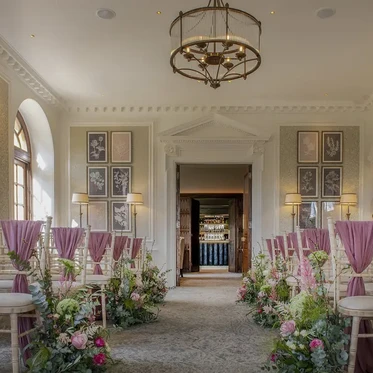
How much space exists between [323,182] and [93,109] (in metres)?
4.62

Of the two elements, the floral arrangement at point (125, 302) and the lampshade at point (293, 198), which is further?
the lampshade at point (293, 198)

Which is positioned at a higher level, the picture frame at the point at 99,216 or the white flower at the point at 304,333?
the picture frame at the point at 99,216

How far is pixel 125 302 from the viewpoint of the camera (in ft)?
14.4

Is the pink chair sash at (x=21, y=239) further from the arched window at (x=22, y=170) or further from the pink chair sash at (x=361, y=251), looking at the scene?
the arched window at (x=22, y=170)

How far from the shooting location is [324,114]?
25.0ft

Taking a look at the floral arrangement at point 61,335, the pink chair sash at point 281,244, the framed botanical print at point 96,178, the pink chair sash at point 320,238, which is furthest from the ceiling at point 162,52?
the floral arrangement at point 61,335

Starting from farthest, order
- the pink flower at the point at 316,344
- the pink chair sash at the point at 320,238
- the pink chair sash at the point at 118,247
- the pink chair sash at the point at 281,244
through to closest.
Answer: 1. the pink chair sash at the point at 281,244
2. the pink chair sash at the point at 118,247
3. the pink chair sash at the point at 320,238
4. the pink flower at the point at 316,344

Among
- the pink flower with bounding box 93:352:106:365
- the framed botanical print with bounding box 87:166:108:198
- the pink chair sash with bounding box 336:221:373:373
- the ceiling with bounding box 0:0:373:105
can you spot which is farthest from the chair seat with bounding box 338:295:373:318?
the framed botanical print with bounding box 87:166:108:198

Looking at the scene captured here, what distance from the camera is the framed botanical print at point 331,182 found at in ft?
24.7

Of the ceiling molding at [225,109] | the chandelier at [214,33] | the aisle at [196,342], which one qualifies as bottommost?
the aisle at [196,342]

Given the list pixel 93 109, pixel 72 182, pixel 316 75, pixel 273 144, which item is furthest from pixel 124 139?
pixel 316 75

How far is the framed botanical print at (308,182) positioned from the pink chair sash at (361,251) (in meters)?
4.82

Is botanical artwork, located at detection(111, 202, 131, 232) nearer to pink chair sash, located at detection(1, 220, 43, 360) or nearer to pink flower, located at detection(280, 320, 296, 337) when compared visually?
pink chair sash, located at detection(1, 220, 43, 360)

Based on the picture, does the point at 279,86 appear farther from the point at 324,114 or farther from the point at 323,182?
the point at 323,182
